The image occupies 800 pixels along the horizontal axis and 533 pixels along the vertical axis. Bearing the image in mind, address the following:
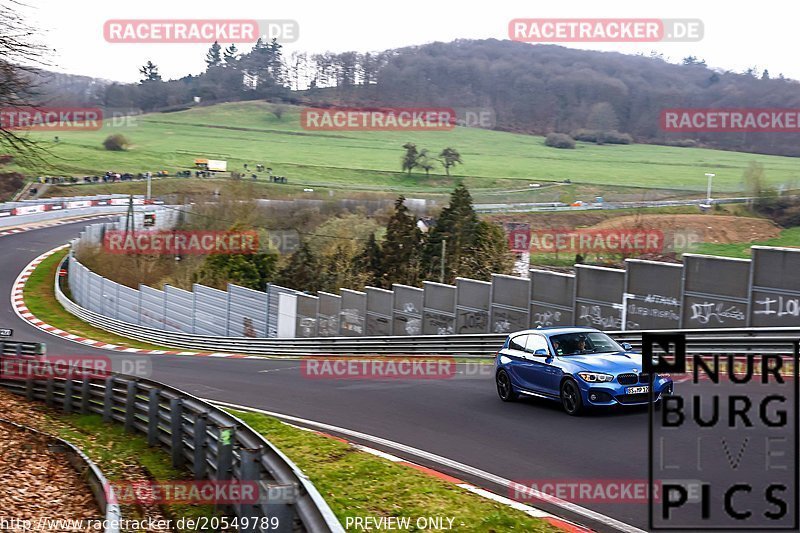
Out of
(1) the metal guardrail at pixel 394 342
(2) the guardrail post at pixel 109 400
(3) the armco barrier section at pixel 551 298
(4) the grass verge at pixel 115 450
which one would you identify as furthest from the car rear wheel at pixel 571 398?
(3) the armco barrier section at pixel 551 298

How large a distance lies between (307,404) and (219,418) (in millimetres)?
6384

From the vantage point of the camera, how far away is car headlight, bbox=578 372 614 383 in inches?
521

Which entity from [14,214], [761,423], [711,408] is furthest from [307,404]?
[14,214]

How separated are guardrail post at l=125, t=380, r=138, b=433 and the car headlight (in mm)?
7055

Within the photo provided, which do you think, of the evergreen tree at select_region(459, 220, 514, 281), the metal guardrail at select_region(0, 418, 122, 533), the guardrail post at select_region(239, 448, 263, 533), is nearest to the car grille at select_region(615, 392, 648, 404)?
the guardrail post at select_region(239, 448, 263, 533)

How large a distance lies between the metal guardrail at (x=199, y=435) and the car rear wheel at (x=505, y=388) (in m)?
5.78

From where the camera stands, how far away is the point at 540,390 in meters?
14.6

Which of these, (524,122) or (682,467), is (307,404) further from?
(524,122)

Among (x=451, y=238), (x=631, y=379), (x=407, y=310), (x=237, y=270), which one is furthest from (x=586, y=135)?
(x=631, y=379)

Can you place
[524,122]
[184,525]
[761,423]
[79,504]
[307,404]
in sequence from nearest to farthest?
[184,525], [79,504], [761,423], [307,404], [524,122]

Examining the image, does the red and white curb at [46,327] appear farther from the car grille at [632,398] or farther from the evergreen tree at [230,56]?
the evergreen tree at [230,56]

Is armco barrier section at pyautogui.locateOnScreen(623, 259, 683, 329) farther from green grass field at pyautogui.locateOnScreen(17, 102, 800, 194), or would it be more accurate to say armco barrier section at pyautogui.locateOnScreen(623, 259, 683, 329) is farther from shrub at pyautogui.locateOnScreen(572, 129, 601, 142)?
shrub at pyautogui.locateOnScreen(572, 129, 601, 142)

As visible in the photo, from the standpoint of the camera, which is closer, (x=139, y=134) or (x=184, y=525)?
(x=184, y=525)

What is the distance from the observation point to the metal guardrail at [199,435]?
7164 millimetres
